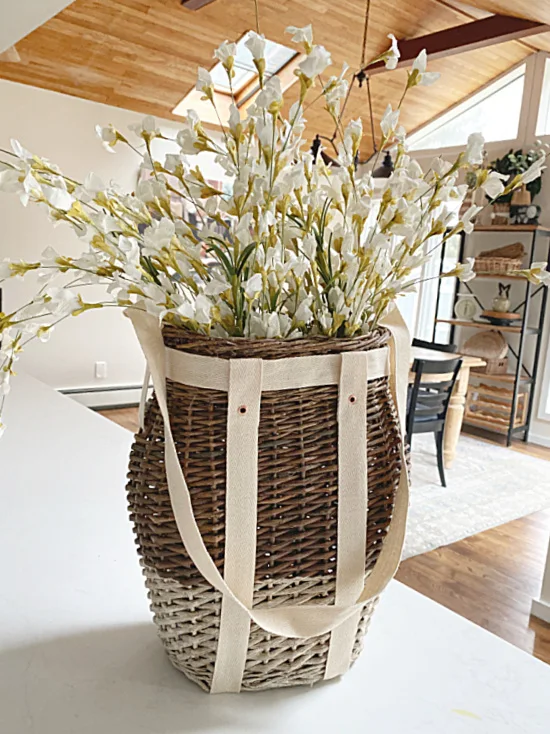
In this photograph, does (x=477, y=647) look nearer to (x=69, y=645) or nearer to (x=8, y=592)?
(x=69, y=645)

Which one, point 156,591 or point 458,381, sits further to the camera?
point 458,381

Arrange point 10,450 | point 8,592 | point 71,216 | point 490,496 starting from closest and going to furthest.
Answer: point 71,216 < point 8,592 < point 10,450 < point 490,496

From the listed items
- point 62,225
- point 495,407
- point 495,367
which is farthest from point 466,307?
point 62,225

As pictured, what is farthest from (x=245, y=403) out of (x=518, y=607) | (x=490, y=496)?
(x=490, y=496)

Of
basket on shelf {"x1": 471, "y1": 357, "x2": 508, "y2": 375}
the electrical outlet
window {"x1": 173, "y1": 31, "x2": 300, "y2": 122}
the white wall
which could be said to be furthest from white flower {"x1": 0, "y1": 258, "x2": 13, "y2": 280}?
basket on shelf {"x1": 471, "y1": 357, "x2": 508, "y2": 375}

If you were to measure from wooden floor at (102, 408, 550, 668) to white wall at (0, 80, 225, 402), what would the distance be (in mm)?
3411

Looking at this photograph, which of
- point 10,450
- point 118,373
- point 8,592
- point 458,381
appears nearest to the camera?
point 8,592

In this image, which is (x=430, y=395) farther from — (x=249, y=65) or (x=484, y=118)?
(x=484, y=118)

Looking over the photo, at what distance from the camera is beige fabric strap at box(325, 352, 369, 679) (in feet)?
1.85

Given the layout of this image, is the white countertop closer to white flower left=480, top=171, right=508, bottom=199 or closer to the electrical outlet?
white flower left=480, top=171, right=508, bottom=199

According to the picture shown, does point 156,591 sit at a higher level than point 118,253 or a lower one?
lower

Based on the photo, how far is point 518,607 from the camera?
2623mm

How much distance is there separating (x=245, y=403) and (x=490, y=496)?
3.68 meters

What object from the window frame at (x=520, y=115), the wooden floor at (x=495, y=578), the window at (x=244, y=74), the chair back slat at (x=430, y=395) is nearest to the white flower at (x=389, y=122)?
the wooden floor at (x=495, y=578)
